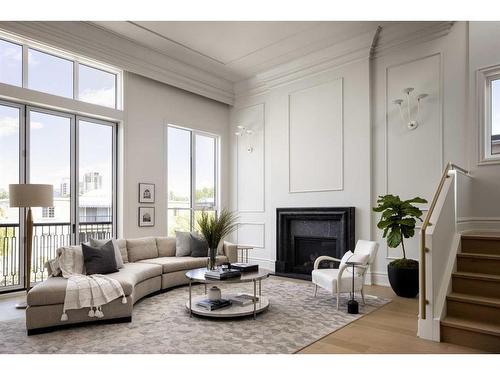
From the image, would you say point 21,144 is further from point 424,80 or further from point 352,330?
point 424,80

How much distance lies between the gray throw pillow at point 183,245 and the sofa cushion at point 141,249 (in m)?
0.36

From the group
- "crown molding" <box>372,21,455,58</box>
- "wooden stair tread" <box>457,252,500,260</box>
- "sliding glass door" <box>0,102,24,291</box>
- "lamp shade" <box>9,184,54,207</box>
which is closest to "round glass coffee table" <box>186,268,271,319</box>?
"lamp shade" <box>9,184,54,207</box>

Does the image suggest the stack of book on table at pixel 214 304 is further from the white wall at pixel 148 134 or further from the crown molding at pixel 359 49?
the crown molding at pixel 359 49

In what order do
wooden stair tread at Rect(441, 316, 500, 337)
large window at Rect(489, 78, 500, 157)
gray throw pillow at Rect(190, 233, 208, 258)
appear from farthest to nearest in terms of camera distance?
gray throw pillow at Rect(190, 233, 208, 258), large window at Rect(489, 78, 500, 157), wooden stair tread at Rect(441, 316, 500, 337)

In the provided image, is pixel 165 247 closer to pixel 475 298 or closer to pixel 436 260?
pixel 436 260

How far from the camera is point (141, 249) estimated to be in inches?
219

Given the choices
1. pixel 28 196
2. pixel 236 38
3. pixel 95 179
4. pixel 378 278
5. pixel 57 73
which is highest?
pixel 236 38

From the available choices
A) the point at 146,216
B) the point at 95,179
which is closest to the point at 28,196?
the point at 95,179

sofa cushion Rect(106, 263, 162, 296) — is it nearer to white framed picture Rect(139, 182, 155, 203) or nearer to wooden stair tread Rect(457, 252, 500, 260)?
white framed picture Rect(139, 182, 155, 203)

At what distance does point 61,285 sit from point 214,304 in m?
1.61

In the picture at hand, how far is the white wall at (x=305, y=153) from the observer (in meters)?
5.88

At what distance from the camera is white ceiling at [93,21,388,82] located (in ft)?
18.1

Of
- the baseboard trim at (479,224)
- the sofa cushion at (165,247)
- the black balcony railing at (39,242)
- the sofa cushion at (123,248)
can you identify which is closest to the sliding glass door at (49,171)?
the black balcony railing at (39,242)

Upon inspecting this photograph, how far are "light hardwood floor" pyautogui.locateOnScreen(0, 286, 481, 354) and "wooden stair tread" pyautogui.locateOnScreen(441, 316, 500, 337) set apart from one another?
171 millimetres
